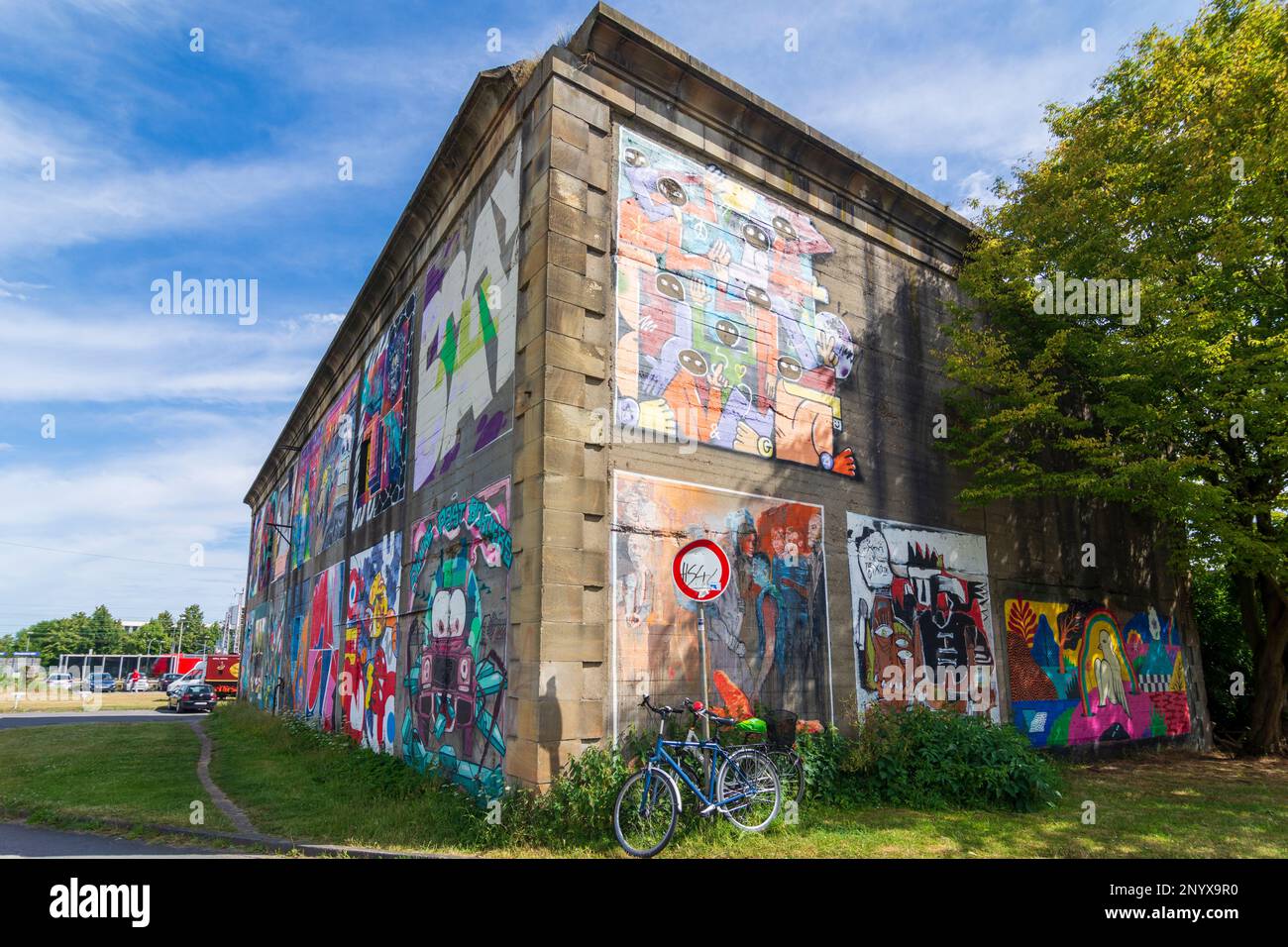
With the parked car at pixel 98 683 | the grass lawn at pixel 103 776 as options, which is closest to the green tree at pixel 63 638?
the parked car at pixel 98 683

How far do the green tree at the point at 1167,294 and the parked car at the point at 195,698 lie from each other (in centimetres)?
3470

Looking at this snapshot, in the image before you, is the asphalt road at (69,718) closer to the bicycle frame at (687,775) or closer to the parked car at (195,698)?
the parked car at (195,698)

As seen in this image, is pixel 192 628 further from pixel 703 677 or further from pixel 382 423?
pixel 703 677

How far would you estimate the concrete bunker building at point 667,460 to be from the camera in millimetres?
9250

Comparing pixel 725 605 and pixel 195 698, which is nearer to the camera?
pixel 725 605

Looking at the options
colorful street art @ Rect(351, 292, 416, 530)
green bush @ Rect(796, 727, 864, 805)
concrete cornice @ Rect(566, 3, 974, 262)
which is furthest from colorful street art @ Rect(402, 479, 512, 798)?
concrete cornice @ Rect(566, 3, 974, 262)

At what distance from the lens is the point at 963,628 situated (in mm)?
13461

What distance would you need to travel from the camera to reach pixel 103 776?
12.5 meters

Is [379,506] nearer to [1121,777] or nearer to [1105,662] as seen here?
[1121,777]

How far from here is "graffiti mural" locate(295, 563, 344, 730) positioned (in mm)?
18594

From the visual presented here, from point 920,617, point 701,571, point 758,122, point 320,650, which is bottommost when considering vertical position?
point 320,650

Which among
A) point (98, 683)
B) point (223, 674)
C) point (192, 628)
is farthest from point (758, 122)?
point (192, 628)

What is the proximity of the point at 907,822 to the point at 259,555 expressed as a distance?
1405 inches

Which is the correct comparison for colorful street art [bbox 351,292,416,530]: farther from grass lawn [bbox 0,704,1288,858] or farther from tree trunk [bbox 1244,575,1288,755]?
tree trunk [bbox 1244,575,1288,755]
